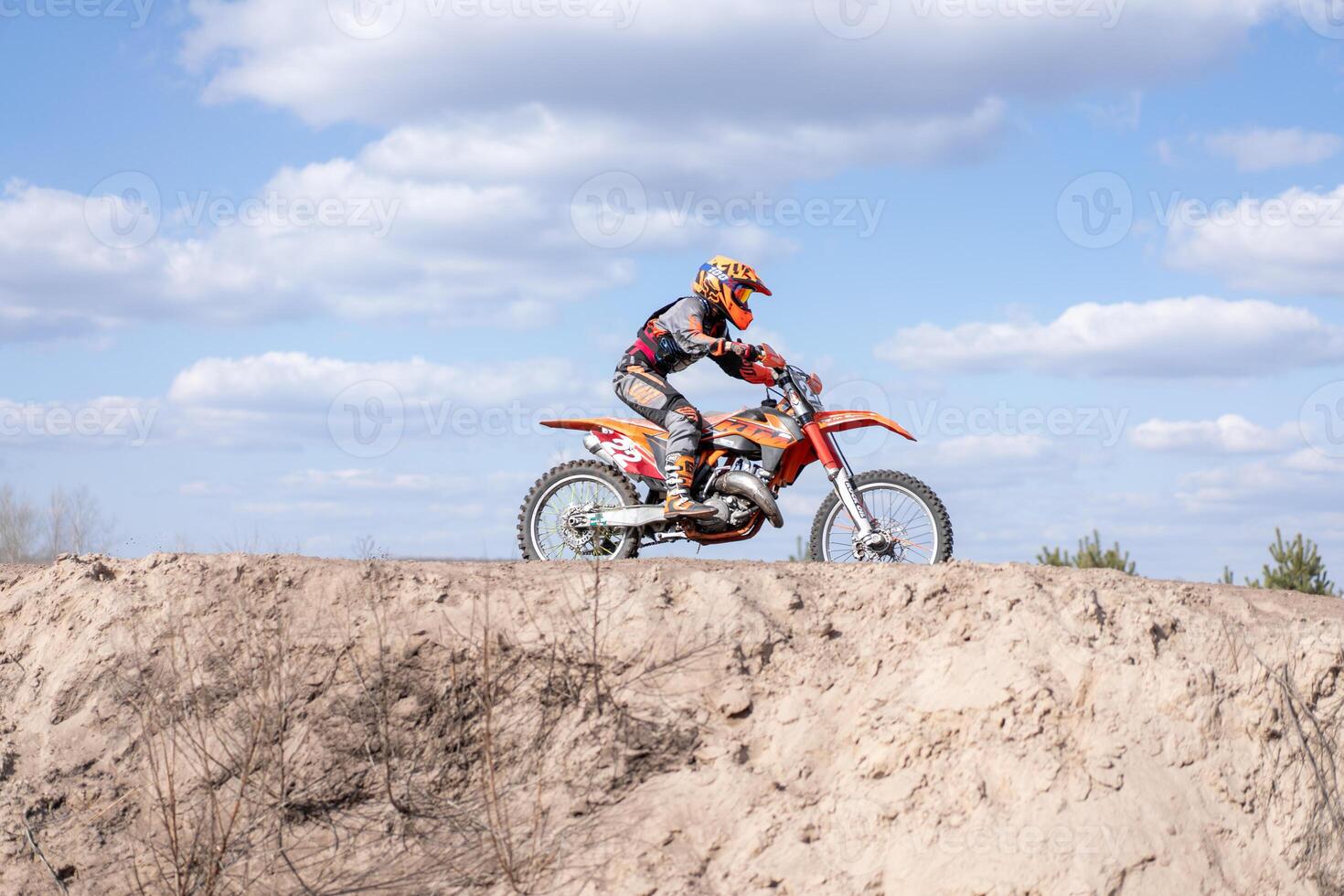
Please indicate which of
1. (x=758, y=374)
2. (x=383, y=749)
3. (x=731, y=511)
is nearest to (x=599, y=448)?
(x=731, y=511)

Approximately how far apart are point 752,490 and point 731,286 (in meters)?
1.78

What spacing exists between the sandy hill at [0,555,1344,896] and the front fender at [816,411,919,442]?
1612 mm

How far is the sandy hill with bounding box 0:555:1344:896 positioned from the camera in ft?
21.3

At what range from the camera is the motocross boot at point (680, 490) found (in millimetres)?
9530

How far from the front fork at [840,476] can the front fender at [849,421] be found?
3.4 inches

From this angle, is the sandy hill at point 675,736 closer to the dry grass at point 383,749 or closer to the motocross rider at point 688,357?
the dry grass at point 383,749

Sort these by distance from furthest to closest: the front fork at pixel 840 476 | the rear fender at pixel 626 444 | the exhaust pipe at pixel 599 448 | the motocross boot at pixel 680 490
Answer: the exhaust pipe at pixel 599 448 < the rear fender at pixel 626 444 < the motocross boot at pixel 680 490 < the front fork at pixel 840 476

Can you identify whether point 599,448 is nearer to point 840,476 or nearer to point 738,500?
point 738,500

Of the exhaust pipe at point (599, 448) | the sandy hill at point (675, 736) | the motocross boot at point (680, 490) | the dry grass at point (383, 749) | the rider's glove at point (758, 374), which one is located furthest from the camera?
the exhaust pipe at point (599, 448)

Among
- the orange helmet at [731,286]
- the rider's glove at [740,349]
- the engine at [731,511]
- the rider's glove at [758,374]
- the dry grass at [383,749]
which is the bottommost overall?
the dry grass at [383,749]

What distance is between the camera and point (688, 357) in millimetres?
10266

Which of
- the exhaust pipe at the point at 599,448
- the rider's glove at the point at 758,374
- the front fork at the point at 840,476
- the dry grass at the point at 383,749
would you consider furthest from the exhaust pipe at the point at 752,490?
the dry grass at the point at 383,749

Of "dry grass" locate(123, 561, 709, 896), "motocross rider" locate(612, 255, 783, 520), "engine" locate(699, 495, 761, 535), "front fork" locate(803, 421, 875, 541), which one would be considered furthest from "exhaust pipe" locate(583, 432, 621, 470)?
"dry grass" locate(123, 561, 709, 896)

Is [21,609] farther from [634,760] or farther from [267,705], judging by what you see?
[634,760]
